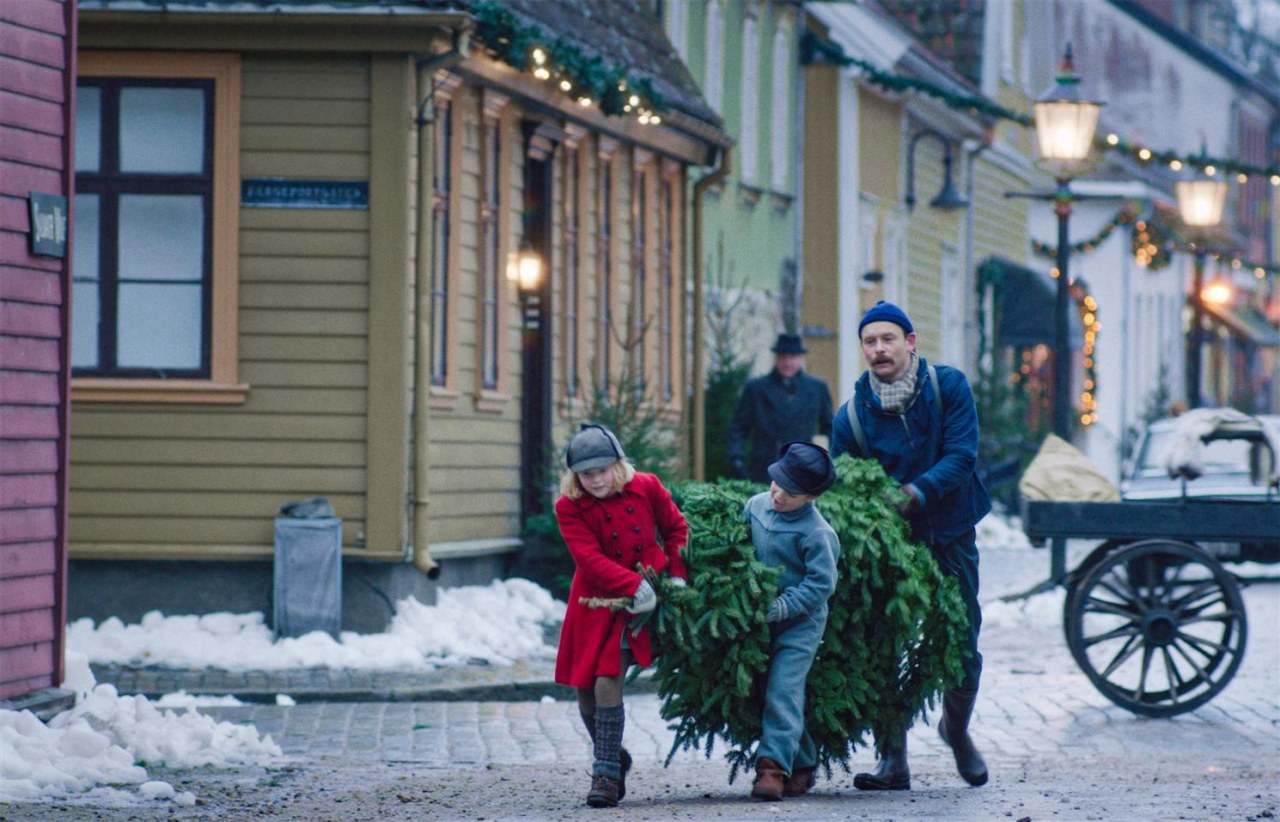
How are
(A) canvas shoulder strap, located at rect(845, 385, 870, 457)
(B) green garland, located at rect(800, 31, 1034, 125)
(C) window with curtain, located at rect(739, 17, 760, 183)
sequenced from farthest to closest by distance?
1. (B) green garland, located at rect(800, 31, 1034, 125)
2. (C) window with curtain, located at rect(739, 17, 760, 183)
3. (A) canvas shoulder strap, located at rect(845, 385, 870, 457)

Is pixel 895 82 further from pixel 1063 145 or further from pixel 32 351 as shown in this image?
pixel 32 351

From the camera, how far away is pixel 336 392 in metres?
14.9

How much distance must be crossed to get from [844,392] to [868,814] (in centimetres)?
2023

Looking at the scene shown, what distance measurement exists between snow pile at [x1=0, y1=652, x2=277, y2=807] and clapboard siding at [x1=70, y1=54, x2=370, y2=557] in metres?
3.53

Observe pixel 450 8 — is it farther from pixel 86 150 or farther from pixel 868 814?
pixel 868 814

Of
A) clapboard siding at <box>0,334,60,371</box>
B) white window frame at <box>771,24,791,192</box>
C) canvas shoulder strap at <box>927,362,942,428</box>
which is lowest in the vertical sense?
canvas shoulder strap at <box>927,362,942,428</box>

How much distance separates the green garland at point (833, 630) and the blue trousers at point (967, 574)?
0.15 m

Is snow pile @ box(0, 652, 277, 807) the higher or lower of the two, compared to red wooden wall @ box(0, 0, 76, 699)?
lower

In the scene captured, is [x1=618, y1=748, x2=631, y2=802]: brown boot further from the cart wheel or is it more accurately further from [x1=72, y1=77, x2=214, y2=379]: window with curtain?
[x1=72, y1=77, x2=214, y2=379]: window with curtain

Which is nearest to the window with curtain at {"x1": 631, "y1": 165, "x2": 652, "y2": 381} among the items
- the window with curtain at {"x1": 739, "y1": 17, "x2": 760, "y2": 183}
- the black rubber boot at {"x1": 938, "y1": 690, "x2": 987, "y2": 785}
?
the window with curtain at {"x1": 739, "y1": 17, "x2": 760, "y2": 183}

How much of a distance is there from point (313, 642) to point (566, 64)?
14.2 feet

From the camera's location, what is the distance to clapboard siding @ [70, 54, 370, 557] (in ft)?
48.6

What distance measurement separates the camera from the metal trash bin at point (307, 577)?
14.4m

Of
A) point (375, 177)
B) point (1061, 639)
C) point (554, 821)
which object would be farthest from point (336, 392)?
point (554, 821)
